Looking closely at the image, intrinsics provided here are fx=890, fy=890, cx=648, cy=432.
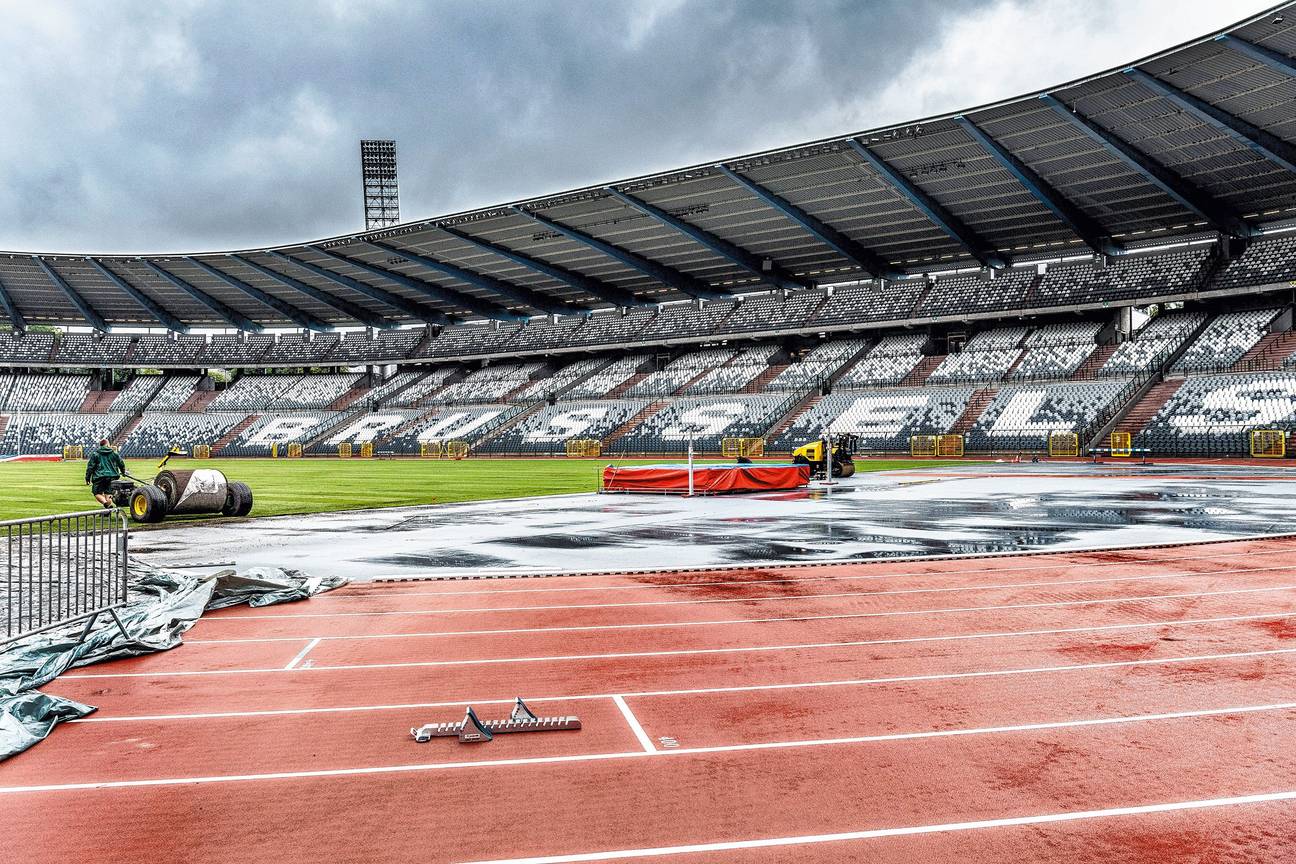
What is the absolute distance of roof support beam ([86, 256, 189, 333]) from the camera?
68375 millimetres

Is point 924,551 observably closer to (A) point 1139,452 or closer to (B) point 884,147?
(A) point 1139,452

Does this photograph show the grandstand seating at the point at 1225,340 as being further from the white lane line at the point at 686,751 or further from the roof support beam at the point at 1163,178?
the white lane line at the point at 686,751

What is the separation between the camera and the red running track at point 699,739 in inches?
148

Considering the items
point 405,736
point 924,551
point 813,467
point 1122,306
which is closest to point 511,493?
point 813,467

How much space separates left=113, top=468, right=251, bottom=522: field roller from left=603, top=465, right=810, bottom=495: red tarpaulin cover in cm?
982

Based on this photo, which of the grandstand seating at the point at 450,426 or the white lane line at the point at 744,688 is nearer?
the white lane line at the point at 744,688

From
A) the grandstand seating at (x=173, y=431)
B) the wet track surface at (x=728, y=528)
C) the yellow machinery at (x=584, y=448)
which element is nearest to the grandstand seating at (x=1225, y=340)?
the wet track surface at (x=728, y=528)

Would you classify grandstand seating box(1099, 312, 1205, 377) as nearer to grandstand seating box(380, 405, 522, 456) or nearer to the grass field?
the grass field

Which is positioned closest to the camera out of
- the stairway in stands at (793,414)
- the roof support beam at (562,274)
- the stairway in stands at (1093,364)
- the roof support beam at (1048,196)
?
the roof support beam at (1048,196)

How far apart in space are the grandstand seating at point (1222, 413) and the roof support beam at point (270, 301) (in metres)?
62.8

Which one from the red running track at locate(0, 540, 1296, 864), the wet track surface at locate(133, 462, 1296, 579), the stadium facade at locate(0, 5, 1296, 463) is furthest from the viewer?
the stadium facade at locate(0, 5, 1296, 463)

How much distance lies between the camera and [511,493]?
24266 mm

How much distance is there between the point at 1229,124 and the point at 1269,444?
1241 cm

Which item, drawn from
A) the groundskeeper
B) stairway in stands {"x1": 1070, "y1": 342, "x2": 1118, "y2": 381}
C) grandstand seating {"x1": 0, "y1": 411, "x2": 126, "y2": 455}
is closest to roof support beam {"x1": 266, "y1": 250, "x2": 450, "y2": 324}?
grandstand seating {"x1": 0, "y1": 411, "x2": 126, "y2": 455}
